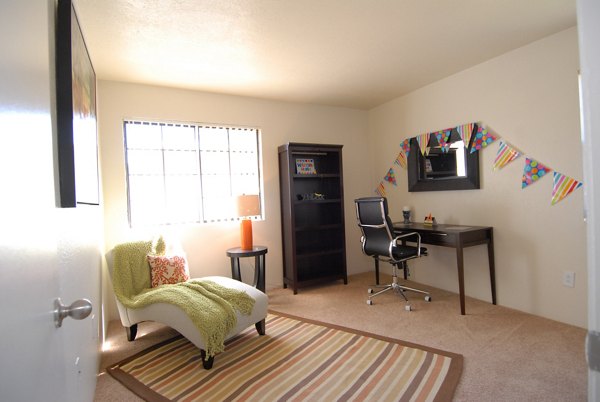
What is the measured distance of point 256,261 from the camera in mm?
3604

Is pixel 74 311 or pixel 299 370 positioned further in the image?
pixel 299 370

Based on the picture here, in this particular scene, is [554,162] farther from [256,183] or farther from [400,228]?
[256,183]

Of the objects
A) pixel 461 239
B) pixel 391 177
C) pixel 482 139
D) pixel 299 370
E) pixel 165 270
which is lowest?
pixel 299 370

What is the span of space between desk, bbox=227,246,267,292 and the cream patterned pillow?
59 cm

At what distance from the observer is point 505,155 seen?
9.86 feet

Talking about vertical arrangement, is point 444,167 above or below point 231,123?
below

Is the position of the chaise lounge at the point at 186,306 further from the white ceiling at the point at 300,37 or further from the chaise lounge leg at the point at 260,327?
the white ceiling at the point at 300,37

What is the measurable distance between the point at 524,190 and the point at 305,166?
7.85 feet

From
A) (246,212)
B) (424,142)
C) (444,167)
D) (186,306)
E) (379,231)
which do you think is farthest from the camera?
(424,142)

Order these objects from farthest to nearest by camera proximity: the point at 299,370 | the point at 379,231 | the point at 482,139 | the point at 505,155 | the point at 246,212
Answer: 1. the point at 246,212
2. the point at 379,231
3. the point at 482,139
4. the point at 505,155
5. the point at 299,370

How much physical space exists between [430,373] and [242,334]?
153cm

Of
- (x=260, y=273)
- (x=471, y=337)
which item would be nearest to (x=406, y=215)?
(x=471, y=337)

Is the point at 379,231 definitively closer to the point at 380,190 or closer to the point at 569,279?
the point at 380,190

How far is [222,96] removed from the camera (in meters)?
3.74
